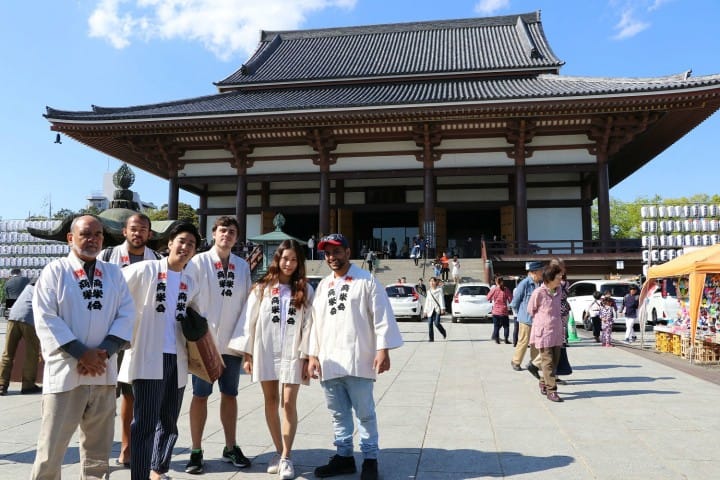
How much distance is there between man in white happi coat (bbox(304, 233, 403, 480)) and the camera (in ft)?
10.7

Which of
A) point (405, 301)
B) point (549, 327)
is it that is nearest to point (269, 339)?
point (549, 327)

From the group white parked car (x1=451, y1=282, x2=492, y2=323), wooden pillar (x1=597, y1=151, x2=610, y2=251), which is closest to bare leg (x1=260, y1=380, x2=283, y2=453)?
white parked car (x1=451, y1=282, x2=492, y2=323)

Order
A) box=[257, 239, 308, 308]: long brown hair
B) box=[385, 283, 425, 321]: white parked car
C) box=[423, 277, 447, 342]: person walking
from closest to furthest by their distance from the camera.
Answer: box=[257, 239, 308, 308]: long brown hair, box=[423, 277, 447, 342]: person walking, box=[385, 283, 425, 321]: white parked car

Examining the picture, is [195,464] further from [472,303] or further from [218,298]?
[472,303]

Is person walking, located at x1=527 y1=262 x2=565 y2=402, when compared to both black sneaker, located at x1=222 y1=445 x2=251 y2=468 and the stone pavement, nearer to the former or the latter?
the stone pavement

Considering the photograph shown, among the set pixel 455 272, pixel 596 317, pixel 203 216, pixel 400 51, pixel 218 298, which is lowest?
pixel 596 317

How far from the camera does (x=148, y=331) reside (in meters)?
3.10

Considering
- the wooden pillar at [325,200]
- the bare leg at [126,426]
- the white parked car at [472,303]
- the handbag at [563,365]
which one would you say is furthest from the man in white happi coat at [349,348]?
the wooden pillar at [325,200]

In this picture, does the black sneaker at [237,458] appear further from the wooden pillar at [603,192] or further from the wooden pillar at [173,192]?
the wooden pillar at [173,192]

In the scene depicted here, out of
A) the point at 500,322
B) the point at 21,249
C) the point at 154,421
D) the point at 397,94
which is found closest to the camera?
the point at 154,421

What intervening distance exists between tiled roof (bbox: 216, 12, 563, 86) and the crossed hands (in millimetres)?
21556

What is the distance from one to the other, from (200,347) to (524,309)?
5.54 m

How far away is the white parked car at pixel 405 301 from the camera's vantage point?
1523 cm

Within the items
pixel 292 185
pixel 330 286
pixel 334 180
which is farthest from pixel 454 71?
pixel 330 286
